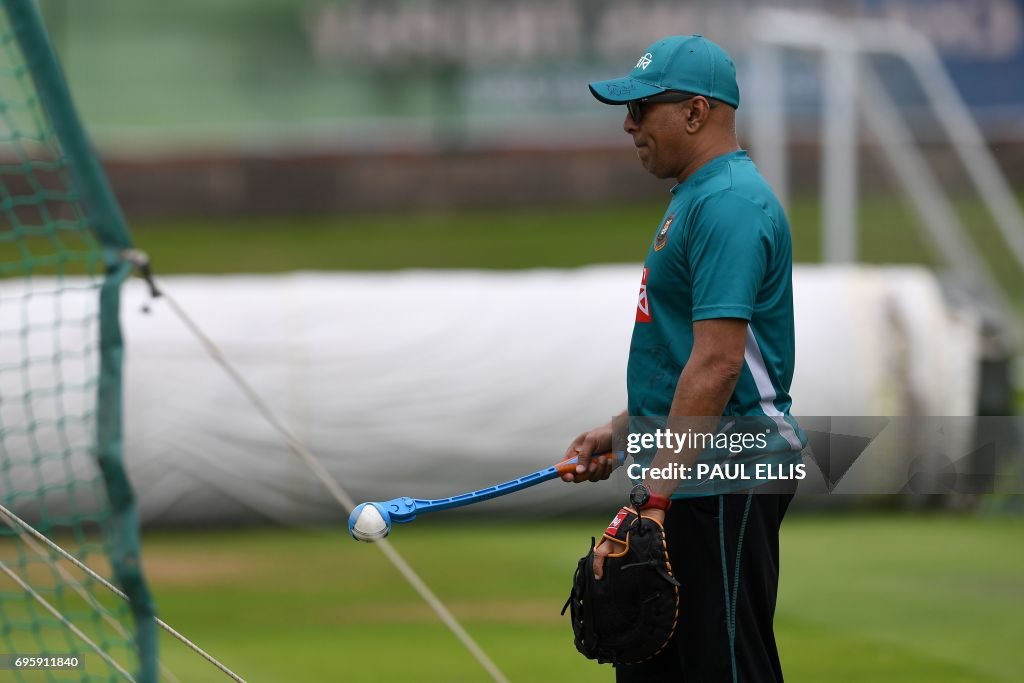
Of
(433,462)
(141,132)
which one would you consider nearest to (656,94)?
(433,462)

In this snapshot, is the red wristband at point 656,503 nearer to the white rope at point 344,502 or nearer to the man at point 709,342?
the man at point 709,342

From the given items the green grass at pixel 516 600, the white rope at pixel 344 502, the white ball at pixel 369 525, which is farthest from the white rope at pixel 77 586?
the white ball at pixel 369 525

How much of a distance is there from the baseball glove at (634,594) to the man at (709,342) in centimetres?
5

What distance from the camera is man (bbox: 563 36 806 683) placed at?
351 cm

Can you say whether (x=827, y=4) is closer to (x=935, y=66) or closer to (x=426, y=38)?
(x=935, y=66)

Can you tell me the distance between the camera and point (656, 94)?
3.68 m

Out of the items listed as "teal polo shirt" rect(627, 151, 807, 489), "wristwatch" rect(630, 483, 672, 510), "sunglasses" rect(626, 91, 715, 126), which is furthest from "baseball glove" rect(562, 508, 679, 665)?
"sunglasses" rect(626, 91, 715, 126)

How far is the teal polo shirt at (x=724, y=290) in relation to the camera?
11.5 feet

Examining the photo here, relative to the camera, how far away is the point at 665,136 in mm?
3732

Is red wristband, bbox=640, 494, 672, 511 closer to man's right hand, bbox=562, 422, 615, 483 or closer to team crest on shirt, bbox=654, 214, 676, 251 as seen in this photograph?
man's right hand, bbox=562, 422, 615, 483

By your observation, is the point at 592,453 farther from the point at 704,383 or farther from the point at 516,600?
the point at 516,600

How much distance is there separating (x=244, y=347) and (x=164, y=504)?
3.38ft

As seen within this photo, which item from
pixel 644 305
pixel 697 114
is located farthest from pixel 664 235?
pixel 697 114

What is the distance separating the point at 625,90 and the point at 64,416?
449 cm
